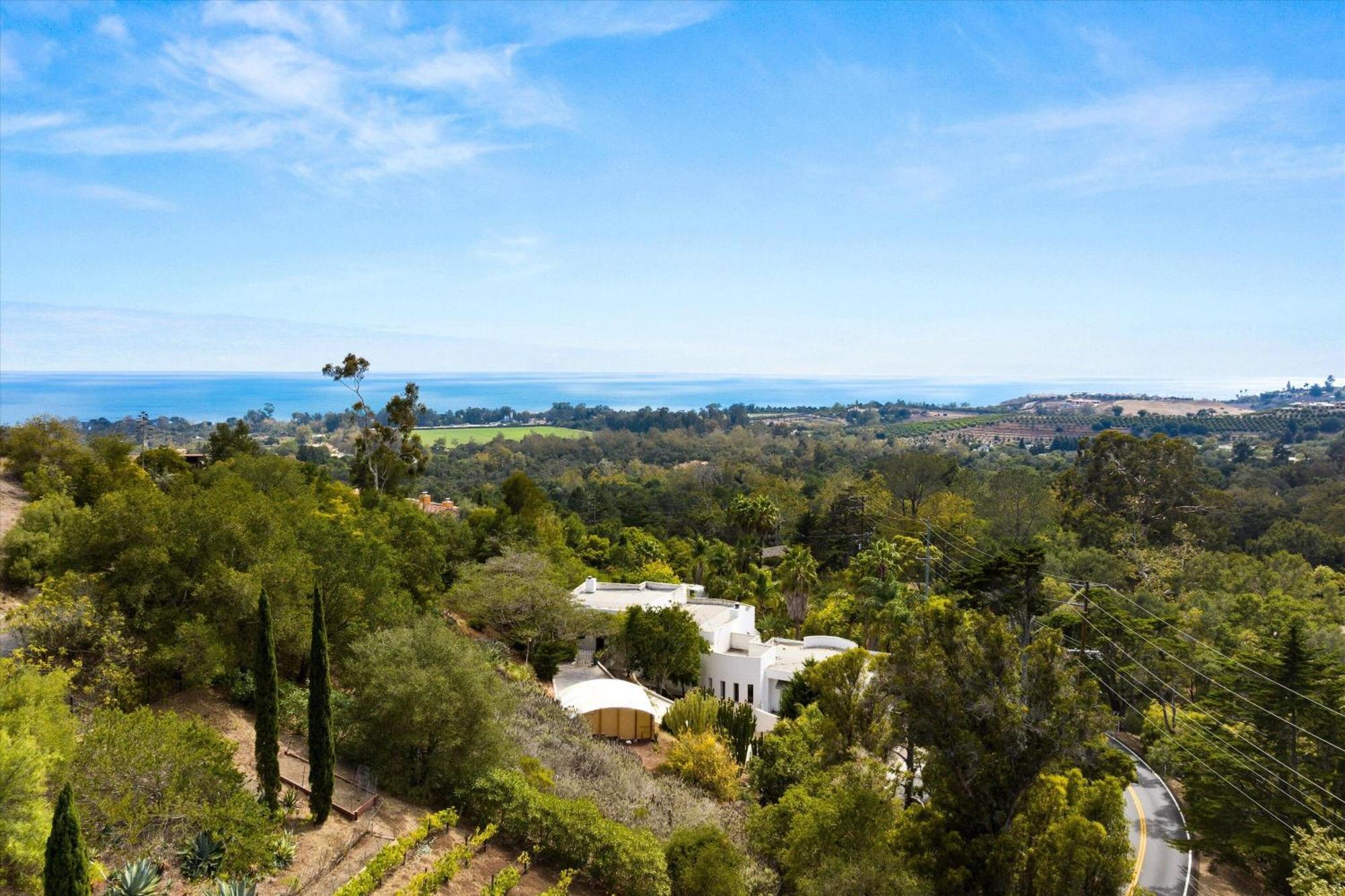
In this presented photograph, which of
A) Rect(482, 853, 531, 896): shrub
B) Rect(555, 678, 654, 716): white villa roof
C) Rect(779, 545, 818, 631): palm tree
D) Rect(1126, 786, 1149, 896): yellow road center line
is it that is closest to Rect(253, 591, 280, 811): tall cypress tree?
Rect(482, 853, 531, 896): shrub

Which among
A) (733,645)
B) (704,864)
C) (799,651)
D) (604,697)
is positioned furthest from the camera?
(799,651)

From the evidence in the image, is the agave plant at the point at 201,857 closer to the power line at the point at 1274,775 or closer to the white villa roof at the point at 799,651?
the white villa roof at the point at 799,651

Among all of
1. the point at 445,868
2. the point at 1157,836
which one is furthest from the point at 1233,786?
the point at 445,868

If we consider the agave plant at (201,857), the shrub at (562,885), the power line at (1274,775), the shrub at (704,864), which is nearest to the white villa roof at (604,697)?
the shrub at (704,864)

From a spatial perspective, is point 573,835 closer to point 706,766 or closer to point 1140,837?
point 706,766

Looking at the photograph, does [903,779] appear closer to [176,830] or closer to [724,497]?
[176,830]

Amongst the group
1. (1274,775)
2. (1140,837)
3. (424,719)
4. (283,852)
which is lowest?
(1140,837)
